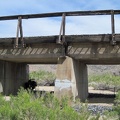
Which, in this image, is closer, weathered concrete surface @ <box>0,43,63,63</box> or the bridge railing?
the bridge railing

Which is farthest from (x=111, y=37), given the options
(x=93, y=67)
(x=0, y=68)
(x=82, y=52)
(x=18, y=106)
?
(x=93, y=67)

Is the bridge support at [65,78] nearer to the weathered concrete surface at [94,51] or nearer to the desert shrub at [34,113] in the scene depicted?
the weathered concrete surface at [94,51]

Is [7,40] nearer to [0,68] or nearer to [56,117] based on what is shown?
[0,68]

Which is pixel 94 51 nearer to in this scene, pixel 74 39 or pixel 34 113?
pixel 74 39

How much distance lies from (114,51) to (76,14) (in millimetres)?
2435

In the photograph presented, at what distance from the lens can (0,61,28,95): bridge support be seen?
1731 centimetres

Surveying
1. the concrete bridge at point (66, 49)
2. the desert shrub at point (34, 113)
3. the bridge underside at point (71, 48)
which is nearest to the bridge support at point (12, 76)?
the concrete bridge at point (66, 49)

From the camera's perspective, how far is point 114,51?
1352 centimetres

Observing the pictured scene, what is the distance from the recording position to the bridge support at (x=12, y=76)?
17312 millimetres

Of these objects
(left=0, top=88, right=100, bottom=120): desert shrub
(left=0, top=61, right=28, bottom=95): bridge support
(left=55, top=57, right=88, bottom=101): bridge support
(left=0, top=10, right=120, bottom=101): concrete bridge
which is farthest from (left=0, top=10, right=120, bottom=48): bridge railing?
(left=0, top=88, right=100, bottom=120): desert shrub

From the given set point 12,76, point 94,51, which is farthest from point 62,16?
point 12,76

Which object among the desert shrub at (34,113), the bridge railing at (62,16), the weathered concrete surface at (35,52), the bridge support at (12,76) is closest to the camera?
the desert shrub at (34,113)

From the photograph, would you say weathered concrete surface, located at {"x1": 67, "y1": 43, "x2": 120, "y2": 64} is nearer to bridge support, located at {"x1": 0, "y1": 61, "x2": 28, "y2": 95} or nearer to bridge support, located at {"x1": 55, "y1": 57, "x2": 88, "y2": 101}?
bridge support, located at {"x1": 55, "y1": 57, "x2": 88, "y2": 101}

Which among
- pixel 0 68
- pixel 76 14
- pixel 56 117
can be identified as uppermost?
pixel 76 14
